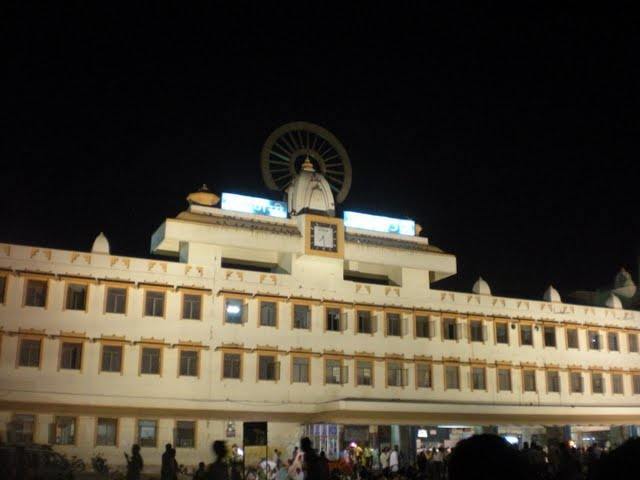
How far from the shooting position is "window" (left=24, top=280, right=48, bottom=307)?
36.2m

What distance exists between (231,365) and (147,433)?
5.10 metres

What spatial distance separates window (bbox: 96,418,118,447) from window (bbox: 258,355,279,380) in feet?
24.3

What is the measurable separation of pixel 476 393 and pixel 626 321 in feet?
40.3

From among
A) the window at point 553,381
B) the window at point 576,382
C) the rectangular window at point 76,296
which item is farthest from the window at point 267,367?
the window at point 576,382

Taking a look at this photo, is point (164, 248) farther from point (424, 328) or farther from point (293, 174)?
point (424, 328)

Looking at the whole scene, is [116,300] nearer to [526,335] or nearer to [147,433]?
[147,433]

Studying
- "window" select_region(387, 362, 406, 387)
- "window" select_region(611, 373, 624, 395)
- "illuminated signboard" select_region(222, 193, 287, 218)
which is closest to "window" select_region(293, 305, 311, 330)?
"window" select_region(387, 362, 406, 387)

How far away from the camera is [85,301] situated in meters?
37.2

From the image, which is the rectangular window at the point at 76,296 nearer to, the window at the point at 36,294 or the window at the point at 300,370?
the window at the point at 36,294

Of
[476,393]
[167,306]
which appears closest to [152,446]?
[167,306]

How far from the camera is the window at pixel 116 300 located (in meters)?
37.7

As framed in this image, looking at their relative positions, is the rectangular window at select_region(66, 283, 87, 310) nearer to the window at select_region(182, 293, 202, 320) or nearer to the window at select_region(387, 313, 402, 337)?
the window at select_region(182, 293, 202, 320)

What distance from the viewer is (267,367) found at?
133ft

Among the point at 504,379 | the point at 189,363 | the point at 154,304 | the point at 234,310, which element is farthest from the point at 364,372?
the point at 154,304
